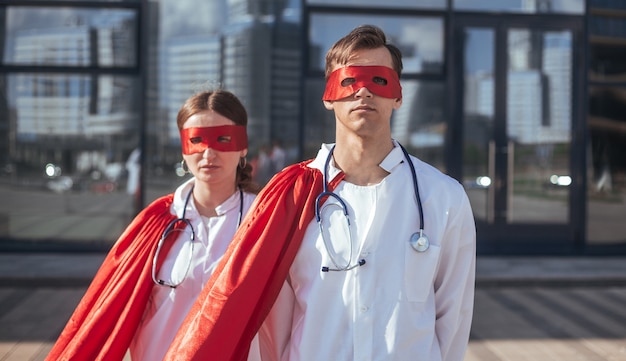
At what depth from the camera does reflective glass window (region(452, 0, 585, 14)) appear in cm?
1149

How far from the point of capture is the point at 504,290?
30.4ft

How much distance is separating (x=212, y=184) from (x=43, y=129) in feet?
27.5

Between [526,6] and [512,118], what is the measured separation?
167 cm

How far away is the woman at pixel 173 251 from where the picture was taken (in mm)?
3283

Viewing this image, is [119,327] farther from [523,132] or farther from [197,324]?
[523,132]

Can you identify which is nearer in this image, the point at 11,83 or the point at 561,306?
the point at 561,306

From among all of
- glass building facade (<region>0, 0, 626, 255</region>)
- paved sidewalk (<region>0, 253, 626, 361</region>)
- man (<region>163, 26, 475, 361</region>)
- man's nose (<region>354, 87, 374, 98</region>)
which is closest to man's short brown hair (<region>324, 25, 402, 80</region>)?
man (<region>163, 26, 475, 361</region>)

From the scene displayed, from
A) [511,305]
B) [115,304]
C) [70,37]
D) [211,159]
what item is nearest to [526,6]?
[511,305]

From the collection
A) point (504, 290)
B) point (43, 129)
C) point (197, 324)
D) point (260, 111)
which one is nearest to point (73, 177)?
point (43, 129)

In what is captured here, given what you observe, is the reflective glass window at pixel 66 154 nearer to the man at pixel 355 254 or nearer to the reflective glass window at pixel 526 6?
the reflective glass window at pixel 526 6

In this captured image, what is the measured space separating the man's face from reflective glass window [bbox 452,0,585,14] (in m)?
9.35

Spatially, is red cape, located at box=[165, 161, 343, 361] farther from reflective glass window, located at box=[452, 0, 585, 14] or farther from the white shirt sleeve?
reflective glass window, located at box=[452, 0, 585, 14]

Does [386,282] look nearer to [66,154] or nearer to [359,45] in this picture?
[359,45]

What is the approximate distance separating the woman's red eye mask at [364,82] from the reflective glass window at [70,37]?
365 inches
